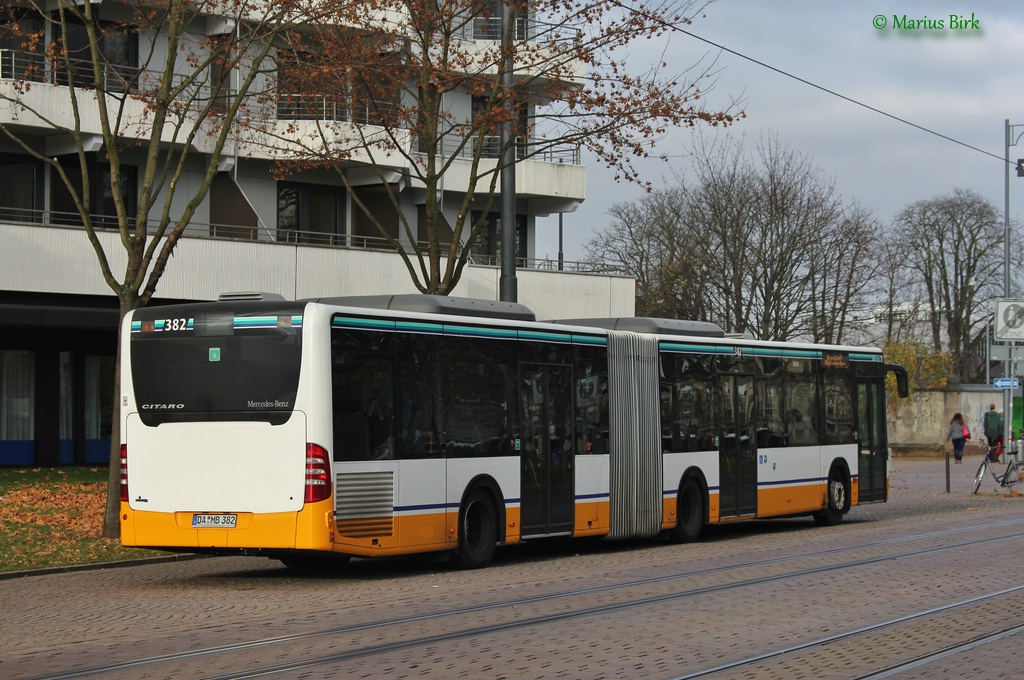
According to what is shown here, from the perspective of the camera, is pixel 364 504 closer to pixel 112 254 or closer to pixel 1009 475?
pixel 112 254

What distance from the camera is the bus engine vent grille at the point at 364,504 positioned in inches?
571

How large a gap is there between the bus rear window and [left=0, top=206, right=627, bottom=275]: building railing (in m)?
14.6

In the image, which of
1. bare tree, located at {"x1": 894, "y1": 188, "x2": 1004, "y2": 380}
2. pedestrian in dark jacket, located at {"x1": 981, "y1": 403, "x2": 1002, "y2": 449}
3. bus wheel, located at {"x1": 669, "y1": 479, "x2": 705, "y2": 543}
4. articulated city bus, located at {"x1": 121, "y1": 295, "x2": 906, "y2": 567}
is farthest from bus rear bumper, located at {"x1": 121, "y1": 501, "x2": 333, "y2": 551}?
bare tree, located at {"x1": 894, "y1": 188, "x2": 1004, "y2": 380}

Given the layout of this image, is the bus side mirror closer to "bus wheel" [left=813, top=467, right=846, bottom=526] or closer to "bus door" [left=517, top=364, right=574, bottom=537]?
"bus wheel" [left=813, top=467, right=846, bottom=526]

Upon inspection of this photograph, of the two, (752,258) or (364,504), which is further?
(752,258)

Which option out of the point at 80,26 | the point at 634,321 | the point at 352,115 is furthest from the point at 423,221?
the point at 634,321

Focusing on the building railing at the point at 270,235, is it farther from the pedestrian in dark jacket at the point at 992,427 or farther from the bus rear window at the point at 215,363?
the bus rear window at the point at 215,363

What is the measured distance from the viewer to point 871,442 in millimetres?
25312

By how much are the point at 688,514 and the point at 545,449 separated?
3775 millimetres

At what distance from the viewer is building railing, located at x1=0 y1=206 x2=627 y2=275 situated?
3116 centimetres

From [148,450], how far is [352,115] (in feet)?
33.5

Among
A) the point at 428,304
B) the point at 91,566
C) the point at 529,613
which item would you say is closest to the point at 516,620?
the point at 529,613

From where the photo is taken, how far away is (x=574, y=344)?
60.5ft

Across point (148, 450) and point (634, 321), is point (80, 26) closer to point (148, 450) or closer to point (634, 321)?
point (634, 321)
